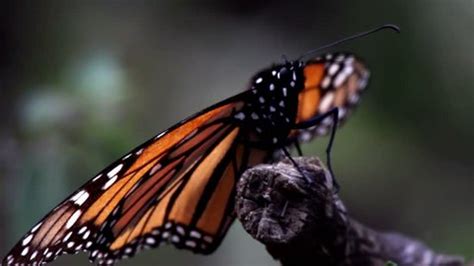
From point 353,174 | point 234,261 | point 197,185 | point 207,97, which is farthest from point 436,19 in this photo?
point 197,185

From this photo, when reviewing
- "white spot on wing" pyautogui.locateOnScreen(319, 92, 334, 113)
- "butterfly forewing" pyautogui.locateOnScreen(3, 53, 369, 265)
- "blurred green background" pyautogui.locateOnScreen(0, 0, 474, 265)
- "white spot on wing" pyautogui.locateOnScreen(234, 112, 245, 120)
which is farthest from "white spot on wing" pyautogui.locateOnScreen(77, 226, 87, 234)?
"white spot on wing" pyautogui.locateOnScreen(319, 92, 334, 113)

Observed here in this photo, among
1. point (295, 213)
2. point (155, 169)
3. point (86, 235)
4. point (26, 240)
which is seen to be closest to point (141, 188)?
point (155, 169)

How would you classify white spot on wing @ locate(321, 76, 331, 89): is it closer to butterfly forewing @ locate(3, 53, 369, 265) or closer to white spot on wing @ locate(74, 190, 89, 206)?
butterfly forewing @ locate(3, 53, 369, 265)

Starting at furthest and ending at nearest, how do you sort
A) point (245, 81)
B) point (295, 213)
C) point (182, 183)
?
point (245, 81) < point (182, 183) < point (295, 213)

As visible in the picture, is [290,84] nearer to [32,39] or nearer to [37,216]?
[37,216]

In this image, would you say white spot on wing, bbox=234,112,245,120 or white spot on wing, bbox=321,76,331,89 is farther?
white spot on wing, bbox=321,76,331,89

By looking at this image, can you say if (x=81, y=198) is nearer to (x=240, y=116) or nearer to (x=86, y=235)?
(x=86, y=235)
